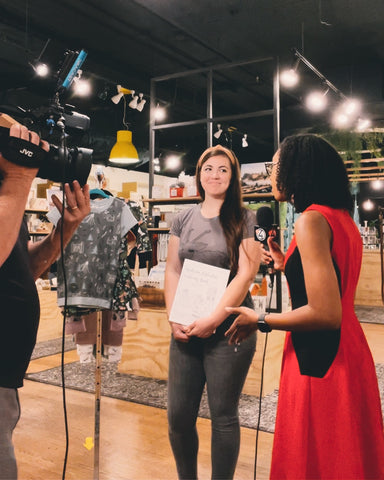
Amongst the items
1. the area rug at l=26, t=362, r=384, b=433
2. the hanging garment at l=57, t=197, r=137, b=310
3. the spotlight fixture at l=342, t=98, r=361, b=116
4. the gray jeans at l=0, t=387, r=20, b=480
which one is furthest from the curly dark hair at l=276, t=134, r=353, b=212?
the spotlight fixture at l=342, t=98, r=361, b=116

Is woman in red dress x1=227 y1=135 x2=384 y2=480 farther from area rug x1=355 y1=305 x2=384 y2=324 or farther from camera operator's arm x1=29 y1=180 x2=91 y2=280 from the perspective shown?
area rug x1=355 y1=305 x2=384 y2=324

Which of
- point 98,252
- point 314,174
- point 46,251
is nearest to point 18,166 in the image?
point 46,251

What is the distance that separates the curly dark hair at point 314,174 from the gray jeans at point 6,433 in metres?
0.89

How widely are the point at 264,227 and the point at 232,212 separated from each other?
0.18m

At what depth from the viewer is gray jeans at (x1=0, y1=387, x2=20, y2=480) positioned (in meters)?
1.02

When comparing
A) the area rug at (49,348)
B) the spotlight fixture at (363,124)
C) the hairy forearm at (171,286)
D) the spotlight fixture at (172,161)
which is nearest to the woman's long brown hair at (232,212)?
the hairy forearm at (171,286)

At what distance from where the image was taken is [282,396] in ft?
4.20

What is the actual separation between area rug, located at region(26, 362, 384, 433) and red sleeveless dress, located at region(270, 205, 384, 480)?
1858mm

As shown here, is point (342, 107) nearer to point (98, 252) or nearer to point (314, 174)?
point (98, 252)

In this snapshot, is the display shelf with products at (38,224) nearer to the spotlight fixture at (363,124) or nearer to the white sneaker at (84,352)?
the white sneaker at (84,352)

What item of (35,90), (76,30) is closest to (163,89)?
(76,30)

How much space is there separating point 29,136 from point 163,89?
281 inches

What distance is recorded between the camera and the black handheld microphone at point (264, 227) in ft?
5.67

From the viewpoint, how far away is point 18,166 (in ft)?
3.15
